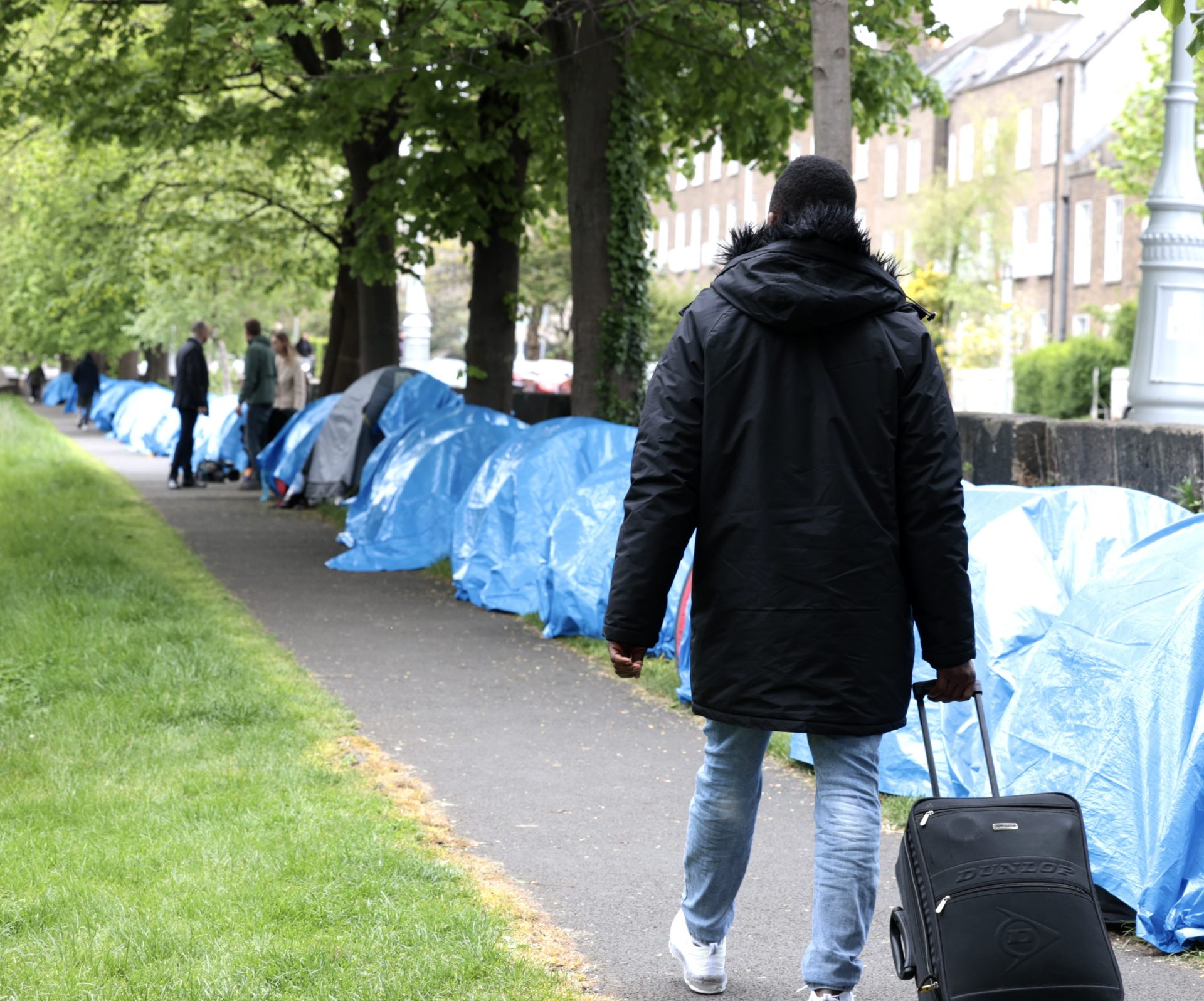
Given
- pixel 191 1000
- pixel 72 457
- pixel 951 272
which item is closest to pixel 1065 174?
pixel 951 272

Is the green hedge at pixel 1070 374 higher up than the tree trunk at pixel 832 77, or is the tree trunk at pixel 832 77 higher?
the tree trunk at pixel 832 77

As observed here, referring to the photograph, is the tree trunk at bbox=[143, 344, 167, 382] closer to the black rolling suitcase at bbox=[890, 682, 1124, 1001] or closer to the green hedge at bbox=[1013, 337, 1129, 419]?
the green hedge at bbox=[1013, 337, 1129, 419]

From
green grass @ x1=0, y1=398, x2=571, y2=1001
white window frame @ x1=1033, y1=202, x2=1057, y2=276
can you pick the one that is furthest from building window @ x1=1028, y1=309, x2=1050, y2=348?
green grass @ x1=0, y1=398, x2=571, y2=1001

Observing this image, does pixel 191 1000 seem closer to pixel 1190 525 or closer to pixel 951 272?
pixel 1190 525

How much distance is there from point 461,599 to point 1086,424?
4.54 meters

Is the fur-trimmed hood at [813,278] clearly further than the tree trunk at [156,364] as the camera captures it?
No

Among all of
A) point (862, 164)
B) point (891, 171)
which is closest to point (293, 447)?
point (891, 171)

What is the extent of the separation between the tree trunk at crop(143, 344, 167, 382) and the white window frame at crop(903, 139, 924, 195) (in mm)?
31561

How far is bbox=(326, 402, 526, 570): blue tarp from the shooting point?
41.9 ft

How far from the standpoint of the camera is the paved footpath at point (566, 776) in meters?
4.33

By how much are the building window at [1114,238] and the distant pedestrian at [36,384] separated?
1465 inches

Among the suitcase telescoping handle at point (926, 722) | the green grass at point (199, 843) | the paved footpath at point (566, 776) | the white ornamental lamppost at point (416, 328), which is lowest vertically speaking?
the paved footpath at point (566, 776)

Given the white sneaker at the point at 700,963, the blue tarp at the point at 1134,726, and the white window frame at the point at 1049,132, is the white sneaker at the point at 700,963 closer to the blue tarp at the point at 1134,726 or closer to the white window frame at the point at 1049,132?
the blue tarp at the point at 1134,726

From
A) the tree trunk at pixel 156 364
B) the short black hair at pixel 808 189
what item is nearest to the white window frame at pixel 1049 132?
the tree trunk at pixel 156 364
